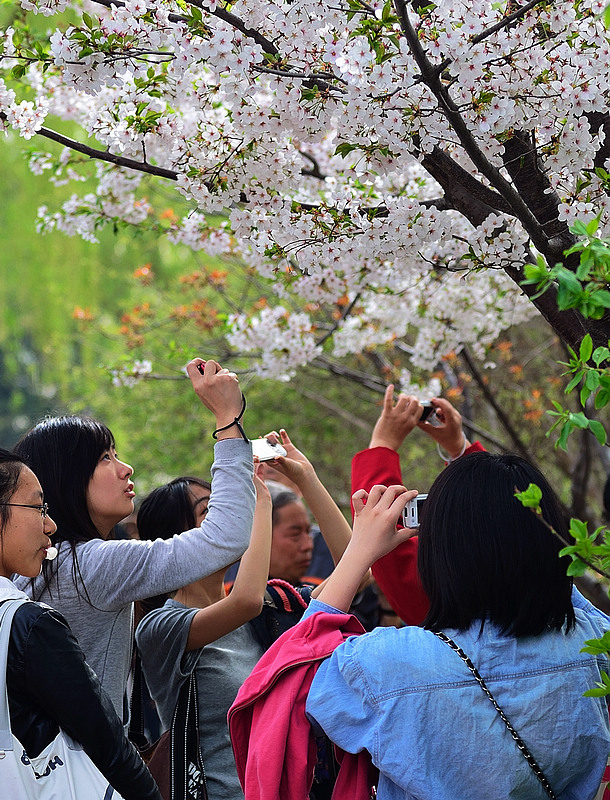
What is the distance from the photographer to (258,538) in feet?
7.22

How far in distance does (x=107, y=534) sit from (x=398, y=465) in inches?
31.3

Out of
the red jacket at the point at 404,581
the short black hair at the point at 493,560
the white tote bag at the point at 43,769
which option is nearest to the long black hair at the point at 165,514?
the red jacket at the point at 404,581

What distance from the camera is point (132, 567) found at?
194cm

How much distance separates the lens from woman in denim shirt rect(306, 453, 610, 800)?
1.46 meters

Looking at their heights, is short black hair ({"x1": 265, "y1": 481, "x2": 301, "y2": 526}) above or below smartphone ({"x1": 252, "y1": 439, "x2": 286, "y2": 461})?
below

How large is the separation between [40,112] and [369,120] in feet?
2.98

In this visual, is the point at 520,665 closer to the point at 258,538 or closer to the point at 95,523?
the point at 258,538

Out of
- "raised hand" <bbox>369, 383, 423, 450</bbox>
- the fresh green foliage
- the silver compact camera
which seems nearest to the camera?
the fresh green foliage

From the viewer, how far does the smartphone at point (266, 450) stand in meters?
2.31

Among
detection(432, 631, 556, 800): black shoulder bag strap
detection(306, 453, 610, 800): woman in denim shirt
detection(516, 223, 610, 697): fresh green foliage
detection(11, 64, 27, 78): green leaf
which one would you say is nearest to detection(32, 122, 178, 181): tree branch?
detection(11, 64, 27, 78): green leaf

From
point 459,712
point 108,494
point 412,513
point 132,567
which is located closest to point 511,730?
point 459,712

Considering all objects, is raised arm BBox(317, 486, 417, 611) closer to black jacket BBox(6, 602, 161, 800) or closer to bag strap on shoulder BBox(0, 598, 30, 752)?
black jacket BBox(6, 602, 161, 800)

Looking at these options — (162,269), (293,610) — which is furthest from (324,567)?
(162,269)

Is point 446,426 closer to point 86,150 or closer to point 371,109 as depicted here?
point 371,109
